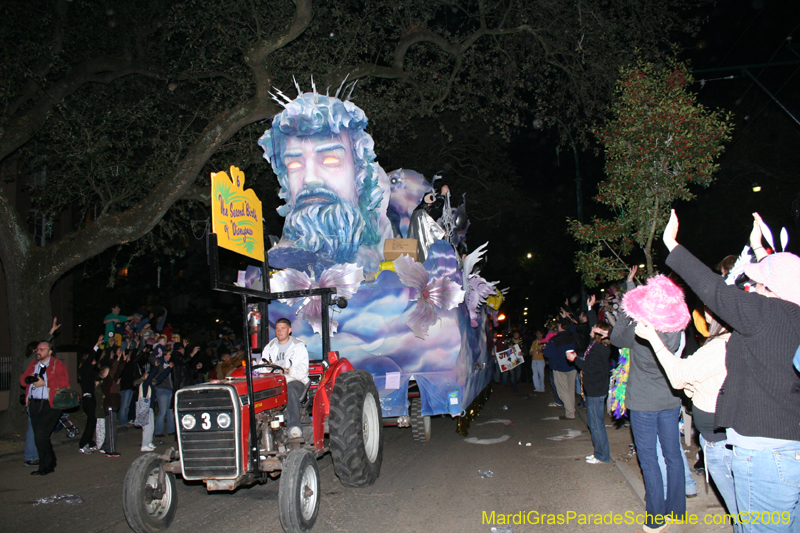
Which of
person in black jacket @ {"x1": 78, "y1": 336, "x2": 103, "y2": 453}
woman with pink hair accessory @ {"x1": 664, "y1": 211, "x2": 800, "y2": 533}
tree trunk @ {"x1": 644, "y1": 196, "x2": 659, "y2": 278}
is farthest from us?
person in black jacket @ {"x1": 78, "y1": 336, "x2": 103, "y2": 453}

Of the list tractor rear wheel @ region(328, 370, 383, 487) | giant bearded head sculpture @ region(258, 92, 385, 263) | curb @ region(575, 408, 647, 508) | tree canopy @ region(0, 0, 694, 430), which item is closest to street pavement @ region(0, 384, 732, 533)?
curb @ region(575, 408, 647, 508)

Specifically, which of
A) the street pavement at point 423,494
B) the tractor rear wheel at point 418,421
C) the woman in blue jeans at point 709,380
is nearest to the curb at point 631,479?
the street pavement at point 423,494

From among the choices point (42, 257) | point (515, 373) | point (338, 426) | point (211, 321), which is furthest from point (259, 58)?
point (211, 321)

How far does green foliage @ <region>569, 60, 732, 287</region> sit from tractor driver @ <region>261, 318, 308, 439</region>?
16.7 ft

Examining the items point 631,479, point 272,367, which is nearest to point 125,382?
point 272,367

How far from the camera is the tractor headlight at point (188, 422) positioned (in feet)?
16.6

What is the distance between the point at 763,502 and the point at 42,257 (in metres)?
12.2

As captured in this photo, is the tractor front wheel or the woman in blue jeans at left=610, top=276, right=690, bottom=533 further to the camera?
the tractor front wheel

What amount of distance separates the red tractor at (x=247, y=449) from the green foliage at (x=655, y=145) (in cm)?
500

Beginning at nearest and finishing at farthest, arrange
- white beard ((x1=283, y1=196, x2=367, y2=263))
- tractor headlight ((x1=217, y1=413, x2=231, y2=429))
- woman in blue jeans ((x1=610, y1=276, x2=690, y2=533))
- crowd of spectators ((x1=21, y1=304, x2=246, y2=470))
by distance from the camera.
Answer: woman in blue jeans ((x1=610, y1=276, x2=690, y2=533))
tractor headlight ((x1=217, y1=413, x2=231, y2=429))
white beard ((x1=283, y1=196, x2=367, y2=263))
crowd of spectators ((x1=21, y1=304, x2=246, y2=470))

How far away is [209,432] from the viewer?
4.98 meters

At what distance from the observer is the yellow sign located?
4845mm

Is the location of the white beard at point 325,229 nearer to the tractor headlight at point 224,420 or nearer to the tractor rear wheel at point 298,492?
the tractor headlight at point 224,420

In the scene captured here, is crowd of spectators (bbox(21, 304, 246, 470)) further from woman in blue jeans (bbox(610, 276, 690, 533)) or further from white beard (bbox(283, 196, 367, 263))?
woman in blue jeans (bbox(610, 276, 690, 533))
